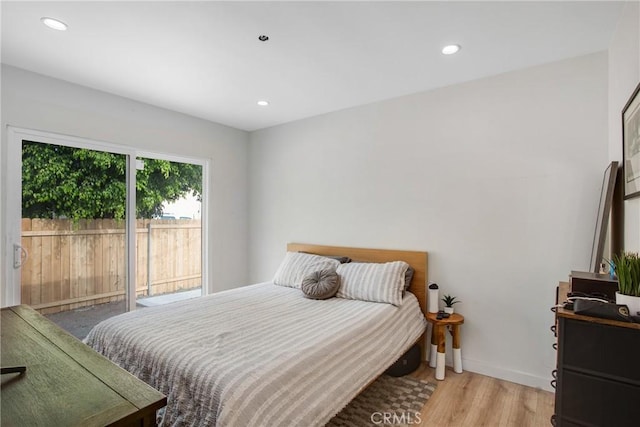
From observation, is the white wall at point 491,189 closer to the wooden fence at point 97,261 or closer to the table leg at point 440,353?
the table leg at point 440,353

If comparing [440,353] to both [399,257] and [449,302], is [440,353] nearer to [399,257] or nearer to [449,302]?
[449,302]

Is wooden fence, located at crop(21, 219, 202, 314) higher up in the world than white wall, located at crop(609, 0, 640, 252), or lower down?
lower down

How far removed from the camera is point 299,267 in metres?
3.24

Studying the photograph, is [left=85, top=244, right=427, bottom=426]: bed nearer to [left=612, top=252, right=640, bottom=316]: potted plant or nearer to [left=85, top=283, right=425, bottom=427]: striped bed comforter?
[left=85, top=283, right=425, bottom=427]: striped bed comforter

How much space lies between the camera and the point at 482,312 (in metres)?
2.63

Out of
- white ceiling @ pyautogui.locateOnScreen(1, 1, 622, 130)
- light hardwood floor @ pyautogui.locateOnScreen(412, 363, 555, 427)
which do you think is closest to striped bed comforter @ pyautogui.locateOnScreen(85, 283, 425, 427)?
light hardwood floor @ pyautogui.locateOnScreen(412, 363, 555, 427)

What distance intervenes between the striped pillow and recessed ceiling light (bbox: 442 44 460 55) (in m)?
1.70

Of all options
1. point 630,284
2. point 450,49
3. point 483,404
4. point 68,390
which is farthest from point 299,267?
point 630,284

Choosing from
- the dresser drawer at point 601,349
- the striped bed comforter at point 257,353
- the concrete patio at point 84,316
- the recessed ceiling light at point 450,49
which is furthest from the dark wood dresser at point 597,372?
the concrete patio at point 84,316

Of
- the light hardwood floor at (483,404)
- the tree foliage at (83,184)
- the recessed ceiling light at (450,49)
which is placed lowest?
the light hardwood floor at (483,404)

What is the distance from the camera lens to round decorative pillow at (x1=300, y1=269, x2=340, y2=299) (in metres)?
2.74

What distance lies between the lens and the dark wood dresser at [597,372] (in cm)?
107

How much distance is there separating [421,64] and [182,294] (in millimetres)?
3462

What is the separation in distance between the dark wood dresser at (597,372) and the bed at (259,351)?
990 millimetres
